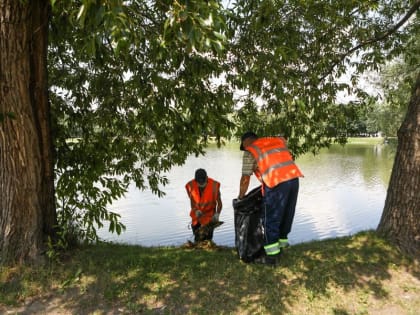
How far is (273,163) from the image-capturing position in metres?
4.07

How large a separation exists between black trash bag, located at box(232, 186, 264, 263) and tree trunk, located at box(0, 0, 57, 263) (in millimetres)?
2268

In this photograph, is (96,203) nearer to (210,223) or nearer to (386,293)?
(210,223)

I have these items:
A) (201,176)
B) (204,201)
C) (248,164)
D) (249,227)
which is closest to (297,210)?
(204,201)

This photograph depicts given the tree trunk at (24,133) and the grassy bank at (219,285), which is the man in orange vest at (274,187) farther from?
the tree trunk at (24,133)

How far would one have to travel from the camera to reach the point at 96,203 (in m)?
5.46

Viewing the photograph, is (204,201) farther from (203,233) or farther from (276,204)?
(276,204)

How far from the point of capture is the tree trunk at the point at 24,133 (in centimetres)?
357

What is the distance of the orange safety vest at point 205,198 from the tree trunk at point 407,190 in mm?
2474

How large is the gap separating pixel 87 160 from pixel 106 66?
144 cm

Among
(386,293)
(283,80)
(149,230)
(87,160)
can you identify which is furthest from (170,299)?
(149,230)

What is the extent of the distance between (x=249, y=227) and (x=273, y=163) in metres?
0.83

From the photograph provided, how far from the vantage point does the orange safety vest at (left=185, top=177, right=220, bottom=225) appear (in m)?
5.61

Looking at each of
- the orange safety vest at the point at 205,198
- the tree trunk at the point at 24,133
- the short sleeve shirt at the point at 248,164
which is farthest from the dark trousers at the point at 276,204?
the tree trunk at the point at 24,133

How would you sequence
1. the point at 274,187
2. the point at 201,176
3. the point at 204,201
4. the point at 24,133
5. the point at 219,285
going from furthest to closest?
the point at 204,201 < the point at 201,176 < the point at 274,187 < the point at 24,133 < the point at 219,285
